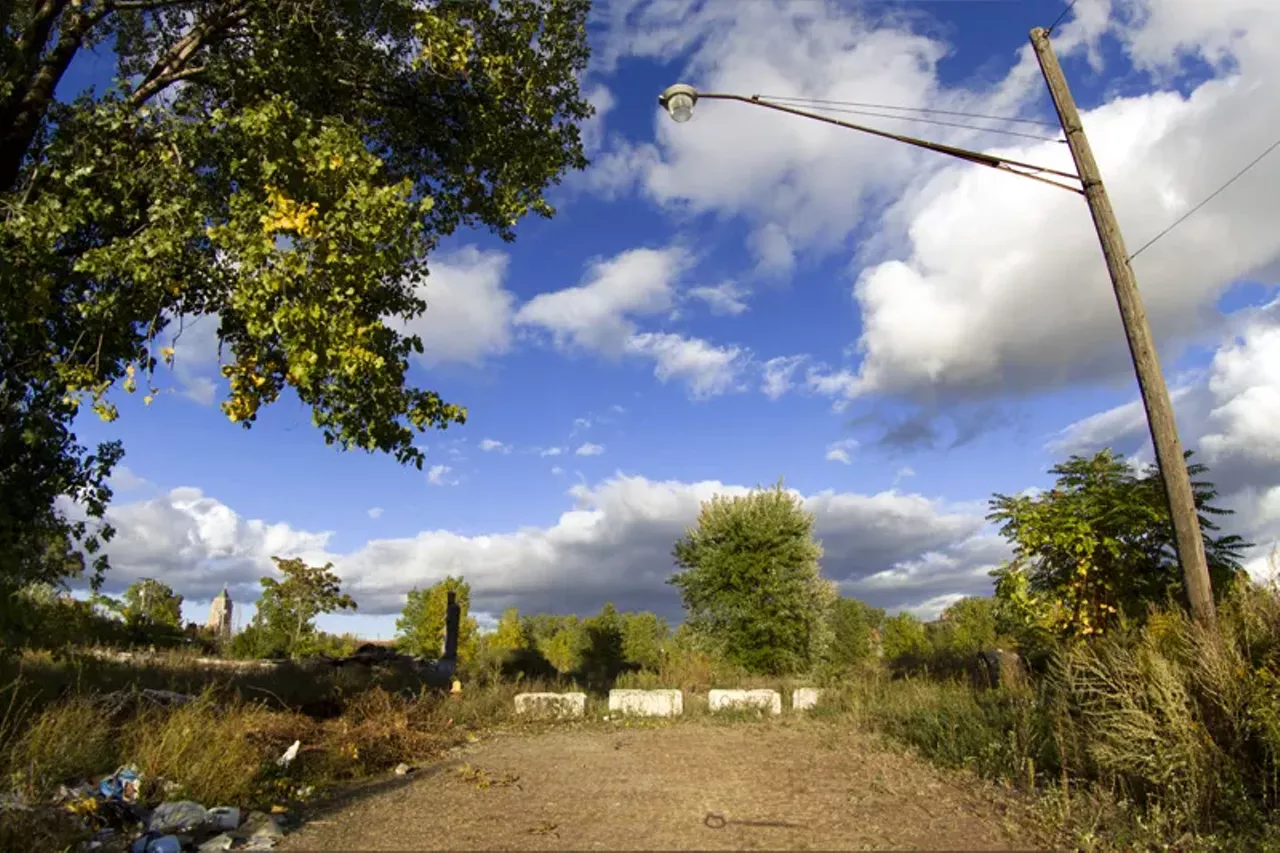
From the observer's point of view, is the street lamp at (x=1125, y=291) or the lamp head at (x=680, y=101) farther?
the lamp head at (x=680, y=101)

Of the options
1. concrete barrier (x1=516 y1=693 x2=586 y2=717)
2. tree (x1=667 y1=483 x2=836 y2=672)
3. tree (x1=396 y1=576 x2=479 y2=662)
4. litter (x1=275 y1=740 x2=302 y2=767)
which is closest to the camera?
litter (x1=275 y1=740 x2=302 y2=767)

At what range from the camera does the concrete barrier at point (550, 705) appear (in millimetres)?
13884

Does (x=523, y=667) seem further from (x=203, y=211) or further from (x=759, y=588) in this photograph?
(x=203, y=211)

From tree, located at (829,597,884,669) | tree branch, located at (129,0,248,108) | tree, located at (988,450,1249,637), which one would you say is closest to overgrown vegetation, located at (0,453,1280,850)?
tree, located at (988,450,1249,637)

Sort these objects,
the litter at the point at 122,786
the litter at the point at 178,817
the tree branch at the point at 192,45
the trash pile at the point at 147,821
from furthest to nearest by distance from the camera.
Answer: the tree branch at the point at 192,45 < the litter at the point at 122,786 < the litter at the point at 178,817 < the trash pile at the point at 147,821

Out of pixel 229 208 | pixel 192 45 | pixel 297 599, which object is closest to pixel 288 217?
pixel 229 208

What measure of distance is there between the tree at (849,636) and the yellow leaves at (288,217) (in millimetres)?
18024

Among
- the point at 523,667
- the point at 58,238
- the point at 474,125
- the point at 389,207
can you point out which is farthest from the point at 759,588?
the point at 58,238

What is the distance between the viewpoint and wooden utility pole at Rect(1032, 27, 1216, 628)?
7.61 m

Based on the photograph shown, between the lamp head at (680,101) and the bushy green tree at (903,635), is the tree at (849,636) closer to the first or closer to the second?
the bushy green tree at (903,635)

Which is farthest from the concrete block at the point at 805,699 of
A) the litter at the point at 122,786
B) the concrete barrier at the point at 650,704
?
the litter at the point at 122,786

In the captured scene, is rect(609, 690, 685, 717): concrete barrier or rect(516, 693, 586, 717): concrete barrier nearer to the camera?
rect(516, 693, 586, 717): concrete barrier

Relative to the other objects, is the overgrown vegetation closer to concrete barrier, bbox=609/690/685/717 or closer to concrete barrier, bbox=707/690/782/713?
concrete barrier, bbox=707/690/782/713

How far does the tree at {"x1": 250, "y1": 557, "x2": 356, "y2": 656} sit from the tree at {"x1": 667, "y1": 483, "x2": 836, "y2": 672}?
21289 millimetres
